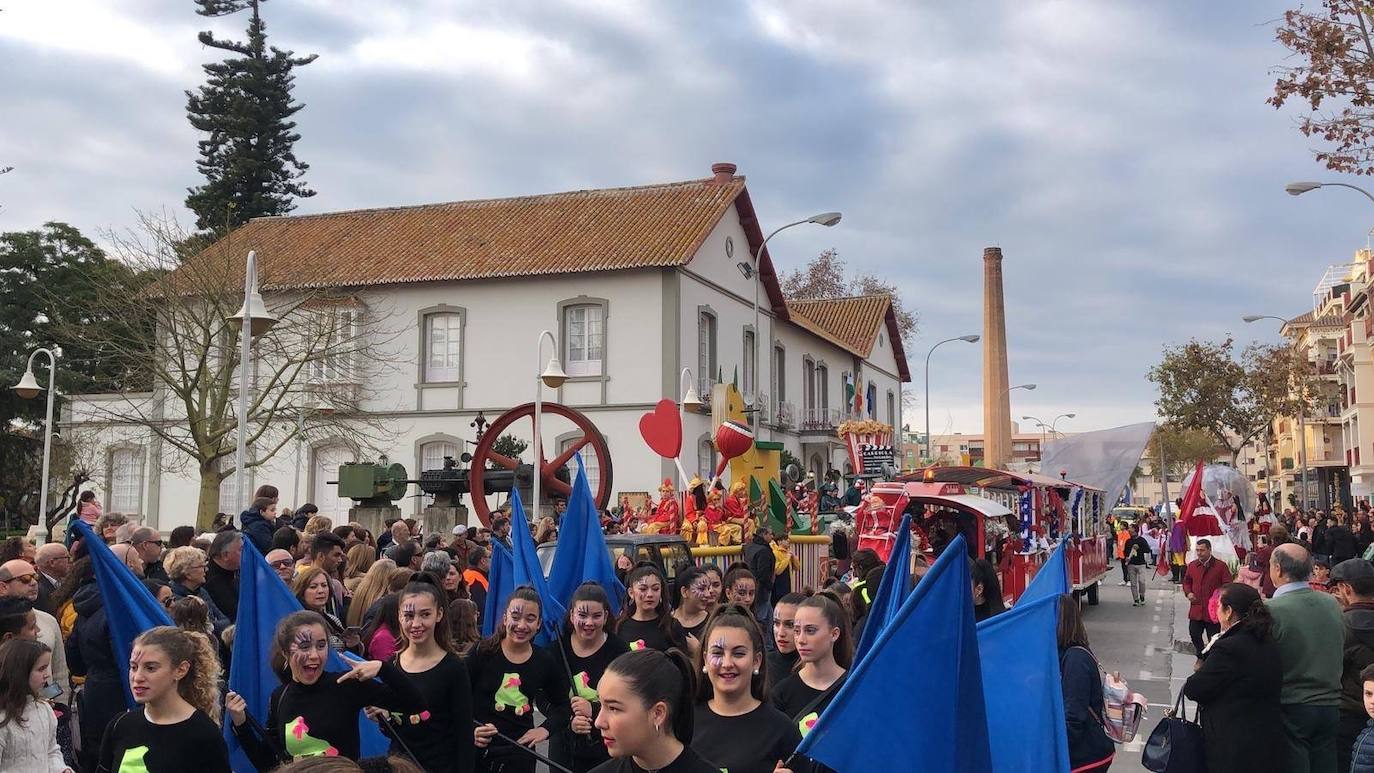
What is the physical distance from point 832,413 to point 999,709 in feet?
139

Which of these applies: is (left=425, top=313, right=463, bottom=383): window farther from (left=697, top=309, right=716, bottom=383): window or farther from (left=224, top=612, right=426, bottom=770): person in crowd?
(left=224, top=612, right=426, bottom=770): person in crowd

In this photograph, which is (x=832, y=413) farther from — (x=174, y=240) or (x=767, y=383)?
(x=174, y=240)

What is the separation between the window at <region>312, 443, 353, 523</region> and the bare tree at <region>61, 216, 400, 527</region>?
46.9 inches

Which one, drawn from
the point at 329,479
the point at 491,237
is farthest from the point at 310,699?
the point at 491,237

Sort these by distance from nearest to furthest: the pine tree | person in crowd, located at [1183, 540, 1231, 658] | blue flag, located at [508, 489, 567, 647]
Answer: blue flag, located at [508, 489, 567, 647] < person in crowd, located at [1183, 540, 1231, 658] < the pine tree

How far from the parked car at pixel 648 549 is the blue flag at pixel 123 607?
20.3ft

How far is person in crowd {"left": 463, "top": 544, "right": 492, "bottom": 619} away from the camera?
10273 millimetres

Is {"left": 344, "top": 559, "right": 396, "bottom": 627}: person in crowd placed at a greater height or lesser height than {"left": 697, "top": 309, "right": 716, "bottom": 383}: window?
lesser

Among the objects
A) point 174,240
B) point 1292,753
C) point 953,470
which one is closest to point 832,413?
point 174,240

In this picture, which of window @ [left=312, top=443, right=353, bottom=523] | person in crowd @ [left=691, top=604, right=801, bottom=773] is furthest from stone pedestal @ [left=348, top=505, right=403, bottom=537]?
person in crowd @ [left=691, top=604, right=801, bottom=773]

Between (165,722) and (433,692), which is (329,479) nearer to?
(433,692)

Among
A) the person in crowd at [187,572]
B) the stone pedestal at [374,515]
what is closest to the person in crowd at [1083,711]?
the person in crowd at [187,572]

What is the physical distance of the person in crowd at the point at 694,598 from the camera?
23.3 feet

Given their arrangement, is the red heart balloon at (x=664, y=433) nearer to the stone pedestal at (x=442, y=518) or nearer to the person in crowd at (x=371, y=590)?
the stone pedestal at (x=442, y=518)
